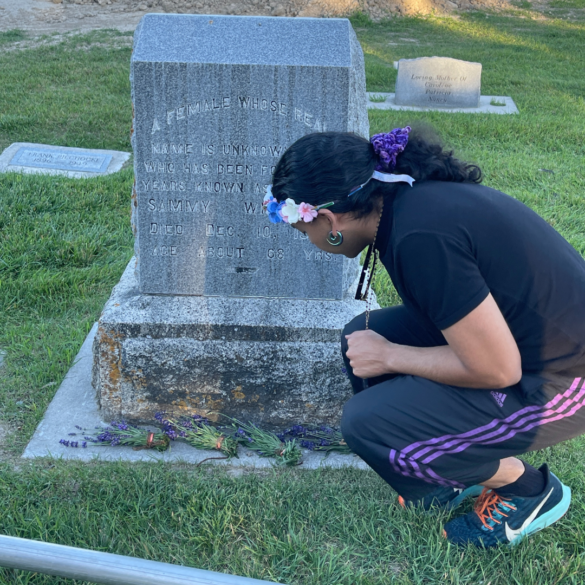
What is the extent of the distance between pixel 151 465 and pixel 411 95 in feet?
21.4

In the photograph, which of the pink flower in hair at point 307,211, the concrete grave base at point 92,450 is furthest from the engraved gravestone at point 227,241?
the pink flower in hair at point 307,211

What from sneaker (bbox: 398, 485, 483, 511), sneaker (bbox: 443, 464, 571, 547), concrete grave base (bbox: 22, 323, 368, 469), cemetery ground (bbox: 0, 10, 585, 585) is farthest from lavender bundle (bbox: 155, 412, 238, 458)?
sneaker (bbox: 443, 464, 571, 547)

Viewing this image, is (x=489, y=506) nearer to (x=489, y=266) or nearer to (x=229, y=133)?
(x=489, y=266)

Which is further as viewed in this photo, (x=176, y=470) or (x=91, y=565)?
(x=176, y=470)

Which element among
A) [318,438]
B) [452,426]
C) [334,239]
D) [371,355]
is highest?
[334,239]

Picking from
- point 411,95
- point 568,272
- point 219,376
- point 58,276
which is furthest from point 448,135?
point 568,272

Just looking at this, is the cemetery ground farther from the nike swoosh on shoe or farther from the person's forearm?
the person's forearm

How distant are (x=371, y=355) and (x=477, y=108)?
6480 millimetres

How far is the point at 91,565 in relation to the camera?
48.7 inches

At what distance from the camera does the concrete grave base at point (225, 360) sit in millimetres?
2725

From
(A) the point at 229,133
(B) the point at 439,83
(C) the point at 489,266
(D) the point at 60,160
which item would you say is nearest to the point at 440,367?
(C) the point at 489,266

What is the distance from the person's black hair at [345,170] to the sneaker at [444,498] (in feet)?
3.38

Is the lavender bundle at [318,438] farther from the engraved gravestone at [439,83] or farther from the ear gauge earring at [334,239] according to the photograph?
the engraved gravestone at [439,83]

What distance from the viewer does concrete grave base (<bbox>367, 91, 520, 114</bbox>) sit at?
758 cm
